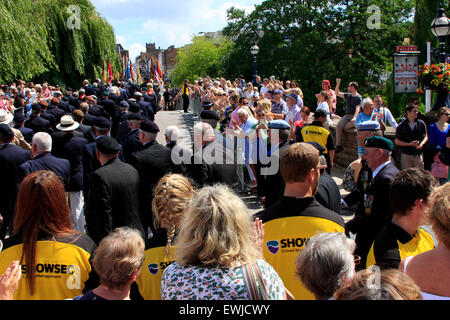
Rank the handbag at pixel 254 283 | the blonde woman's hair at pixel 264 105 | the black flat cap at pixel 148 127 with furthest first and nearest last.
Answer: the blonde woman's hair at pixel 264 105 < the black flat cap at pixel 148 127 < the handbag at pixel 254 283

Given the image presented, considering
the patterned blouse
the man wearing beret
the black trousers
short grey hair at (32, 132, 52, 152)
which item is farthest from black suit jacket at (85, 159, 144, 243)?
the black trousers

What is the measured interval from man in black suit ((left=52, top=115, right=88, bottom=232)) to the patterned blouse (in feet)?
16.5

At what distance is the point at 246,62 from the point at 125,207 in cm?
3629

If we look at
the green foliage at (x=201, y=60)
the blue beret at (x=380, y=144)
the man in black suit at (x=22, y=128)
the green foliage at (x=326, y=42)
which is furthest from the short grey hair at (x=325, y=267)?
the green foliage at (x=201, y=60)

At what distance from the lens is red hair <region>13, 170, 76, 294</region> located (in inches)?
127

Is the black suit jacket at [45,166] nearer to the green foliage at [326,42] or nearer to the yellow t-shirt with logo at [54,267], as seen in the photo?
the yellow t-shirt with logo at [54,267]

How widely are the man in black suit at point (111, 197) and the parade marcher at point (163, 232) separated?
152 centimetres

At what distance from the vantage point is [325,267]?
7.55 feet

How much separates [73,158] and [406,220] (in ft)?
17.8

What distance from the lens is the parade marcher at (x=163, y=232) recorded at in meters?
3.33

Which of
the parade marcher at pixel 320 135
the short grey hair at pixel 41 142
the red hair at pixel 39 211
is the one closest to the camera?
the red hair at pixel 39 211
